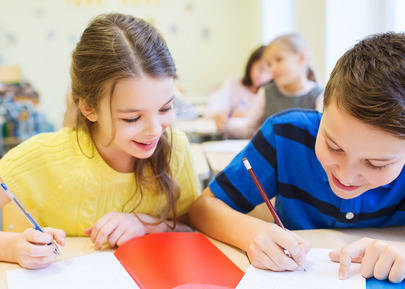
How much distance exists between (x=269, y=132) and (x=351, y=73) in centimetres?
32

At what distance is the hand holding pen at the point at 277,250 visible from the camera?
73 centimetres

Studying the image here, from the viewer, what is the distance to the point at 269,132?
101 cm

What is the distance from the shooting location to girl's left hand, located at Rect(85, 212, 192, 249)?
846 mm

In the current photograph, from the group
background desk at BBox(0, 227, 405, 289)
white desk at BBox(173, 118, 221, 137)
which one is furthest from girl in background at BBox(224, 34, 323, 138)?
background desk at BBox(0, 227, 405, 289)

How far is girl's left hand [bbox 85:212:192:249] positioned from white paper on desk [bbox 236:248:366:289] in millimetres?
278

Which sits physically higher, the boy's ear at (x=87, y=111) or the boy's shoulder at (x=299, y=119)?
the boy's ear at (x=87, y=111)

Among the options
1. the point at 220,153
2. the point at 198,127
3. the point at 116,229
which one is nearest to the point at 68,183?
the point at 116,229

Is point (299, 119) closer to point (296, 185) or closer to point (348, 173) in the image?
point (296, 185)

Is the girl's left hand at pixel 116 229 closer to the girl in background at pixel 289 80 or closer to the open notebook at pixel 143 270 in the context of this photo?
the open notebook at pixel 143 270

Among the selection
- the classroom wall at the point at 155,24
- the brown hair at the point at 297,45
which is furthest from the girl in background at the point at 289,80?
the classroom wall at the point at 155,24

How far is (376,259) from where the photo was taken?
70 cm

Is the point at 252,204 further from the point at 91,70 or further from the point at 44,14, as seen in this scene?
the point at 44,14

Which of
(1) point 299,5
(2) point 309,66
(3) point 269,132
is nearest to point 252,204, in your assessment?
(3) point 269,132

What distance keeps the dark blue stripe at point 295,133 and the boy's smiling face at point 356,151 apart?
0.61 feet
